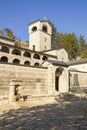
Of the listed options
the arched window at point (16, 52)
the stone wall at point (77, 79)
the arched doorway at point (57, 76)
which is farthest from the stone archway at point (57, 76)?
the arched window at point (16, 52)

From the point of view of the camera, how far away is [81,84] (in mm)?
27219

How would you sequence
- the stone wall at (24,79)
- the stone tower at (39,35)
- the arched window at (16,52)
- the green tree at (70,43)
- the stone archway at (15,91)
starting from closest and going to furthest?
the stone archway at (15,91) → the stone wall at (24,79) → the arched window at (16,52) → the stone tower at (39,35) → the green tree at (70,43)

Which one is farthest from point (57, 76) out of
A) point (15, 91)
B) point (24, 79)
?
point (15, 91)

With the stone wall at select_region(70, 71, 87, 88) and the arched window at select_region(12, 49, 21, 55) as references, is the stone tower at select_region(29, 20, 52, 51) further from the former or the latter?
the stone wall at select_region(70, 71, 87, 88)

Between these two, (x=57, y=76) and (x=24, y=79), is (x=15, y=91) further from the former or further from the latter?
(x=57, y=76)

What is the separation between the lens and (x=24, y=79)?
18.9m

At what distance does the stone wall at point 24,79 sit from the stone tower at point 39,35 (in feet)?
72.3

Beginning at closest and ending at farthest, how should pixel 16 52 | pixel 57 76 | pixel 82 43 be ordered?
pixel 57 76
pixel 16 52
pixel 82 43

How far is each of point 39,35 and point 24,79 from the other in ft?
80.9

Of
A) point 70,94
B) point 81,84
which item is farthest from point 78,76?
point 70,94

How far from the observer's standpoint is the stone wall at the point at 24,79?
1703 cm

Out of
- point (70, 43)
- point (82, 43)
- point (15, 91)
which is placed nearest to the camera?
point (15, 91)

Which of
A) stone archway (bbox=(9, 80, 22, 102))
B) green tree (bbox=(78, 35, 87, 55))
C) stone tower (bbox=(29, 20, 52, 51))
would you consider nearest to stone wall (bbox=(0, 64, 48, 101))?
stone archway (bbox=(9, 80, 22, 102))

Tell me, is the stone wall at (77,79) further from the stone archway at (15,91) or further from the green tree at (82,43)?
the green tree at (82,43)
